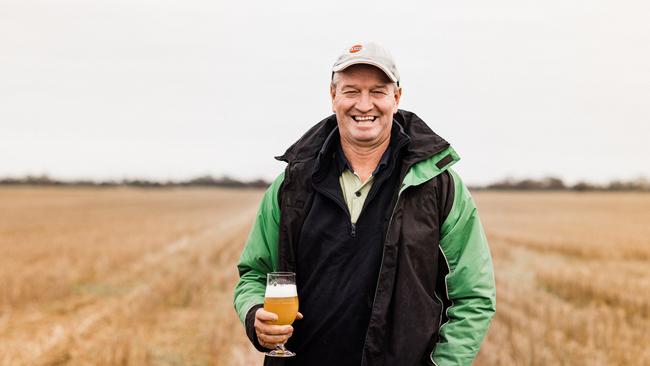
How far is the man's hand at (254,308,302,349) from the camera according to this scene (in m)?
2.94

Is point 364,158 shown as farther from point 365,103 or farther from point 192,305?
point 192,305

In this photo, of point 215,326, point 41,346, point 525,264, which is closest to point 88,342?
point 41,346

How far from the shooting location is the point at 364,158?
10.4 ft

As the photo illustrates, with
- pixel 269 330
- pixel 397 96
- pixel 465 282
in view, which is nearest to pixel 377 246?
pixel 465 282

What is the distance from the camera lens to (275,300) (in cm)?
296

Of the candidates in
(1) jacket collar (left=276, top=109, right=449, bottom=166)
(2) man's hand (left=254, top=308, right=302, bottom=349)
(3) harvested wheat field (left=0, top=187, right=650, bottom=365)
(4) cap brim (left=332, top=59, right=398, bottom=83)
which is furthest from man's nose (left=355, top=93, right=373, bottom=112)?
(3) harvested wheat field (left=0, top=187, right=650, bottom=365)

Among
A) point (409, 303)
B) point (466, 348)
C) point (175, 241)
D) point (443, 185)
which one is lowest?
point (175, 241)

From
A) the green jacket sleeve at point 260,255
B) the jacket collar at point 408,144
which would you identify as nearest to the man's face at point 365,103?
the jacket collar at point 408,144

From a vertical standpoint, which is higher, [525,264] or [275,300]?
[275,300]

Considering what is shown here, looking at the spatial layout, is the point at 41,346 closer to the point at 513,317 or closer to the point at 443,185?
the point at 513,317

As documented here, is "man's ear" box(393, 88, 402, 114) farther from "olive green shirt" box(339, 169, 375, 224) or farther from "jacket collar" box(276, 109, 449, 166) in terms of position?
"olive green shirt" box(339, 169, 375, 224)

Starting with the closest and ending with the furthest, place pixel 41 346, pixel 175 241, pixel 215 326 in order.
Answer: pixel 41 346, pixel 215 326, pixel 175 241

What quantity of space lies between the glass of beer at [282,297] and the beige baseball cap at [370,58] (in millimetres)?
904

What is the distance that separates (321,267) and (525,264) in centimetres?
1608
